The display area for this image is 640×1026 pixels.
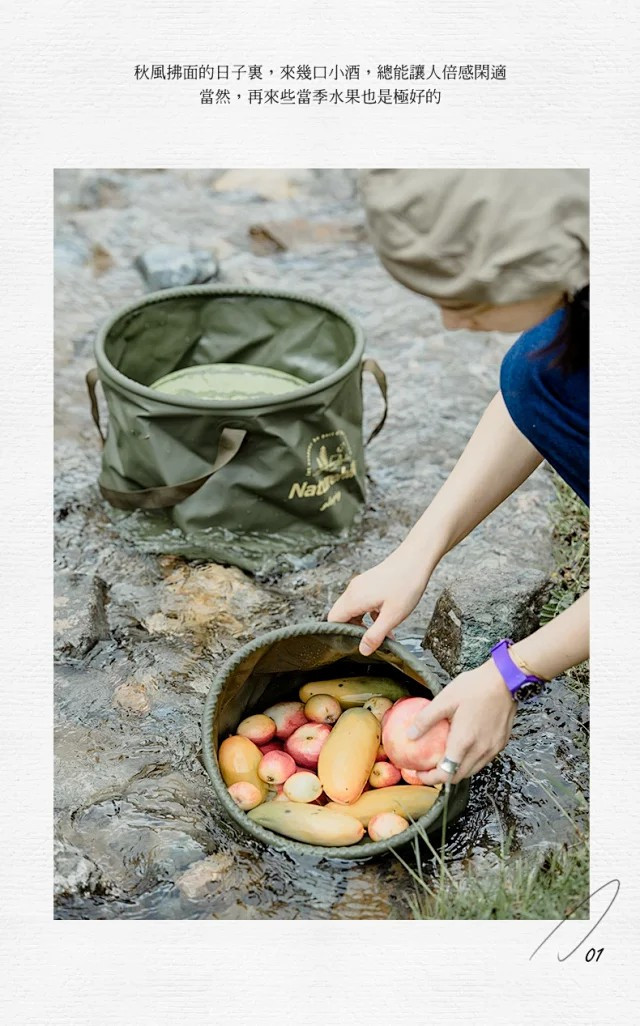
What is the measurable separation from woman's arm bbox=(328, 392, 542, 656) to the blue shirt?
1.5 inches

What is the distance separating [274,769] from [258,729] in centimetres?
9

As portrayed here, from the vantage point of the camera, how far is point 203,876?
77.3 inches

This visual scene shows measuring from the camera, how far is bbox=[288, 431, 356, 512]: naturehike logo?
8.57ft

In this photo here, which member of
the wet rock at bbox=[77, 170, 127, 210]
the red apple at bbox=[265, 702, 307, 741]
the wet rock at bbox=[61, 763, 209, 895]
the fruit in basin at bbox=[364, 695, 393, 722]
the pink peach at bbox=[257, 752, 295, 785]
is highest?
the wet rock at bbox=[77, 170, 127, 210]

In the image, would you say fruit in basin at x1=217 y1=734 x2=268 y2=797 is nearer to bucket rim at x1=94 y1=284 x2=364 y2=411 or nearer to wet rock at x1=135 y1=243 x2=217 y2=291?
bucket rim at x1=94 y1=284 x2=364 y2=411

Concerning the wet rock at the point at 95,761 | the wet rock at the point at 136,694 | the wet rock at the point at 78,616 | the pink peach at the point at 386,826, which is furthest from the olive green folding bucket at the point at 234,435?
the pink peach at the point at 386,826

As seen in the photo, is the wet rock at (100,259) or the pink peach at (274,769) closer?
the pink peach at (274,769)

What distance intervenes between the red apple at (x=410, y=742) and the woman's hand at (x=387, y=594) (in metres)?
0.11

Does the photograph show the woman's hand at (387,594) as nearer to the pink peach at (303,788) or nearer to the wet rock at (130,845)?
the pink peach at (303,788)

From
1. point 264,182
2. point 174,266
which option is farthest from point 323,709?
point 264,182

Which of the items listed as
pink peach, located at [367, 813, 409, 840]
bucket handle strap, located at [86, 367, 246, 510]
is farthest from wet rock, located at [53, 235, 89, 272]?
pink peach, located at [367, 813, 409, 840]

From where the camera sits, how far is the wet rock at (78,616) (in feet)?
7.84

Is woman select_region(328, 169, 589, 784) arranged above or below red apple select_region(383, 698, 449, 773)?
above
